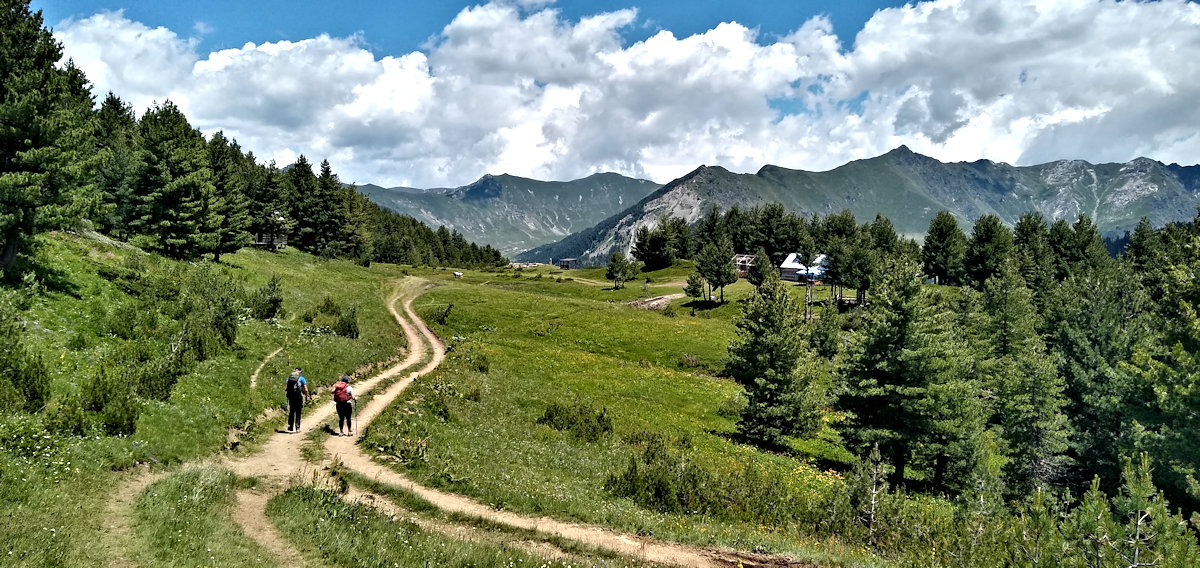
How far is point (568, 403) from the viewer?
3462 cm

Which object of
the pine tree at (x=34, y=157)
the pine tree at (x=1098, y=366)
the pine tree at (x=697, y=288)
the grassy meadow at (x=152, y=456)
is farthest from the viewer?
the pine tree at (x=697, y=288)

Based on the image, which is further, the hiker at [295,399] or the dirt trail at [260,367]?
the dirt trail at [260,367]

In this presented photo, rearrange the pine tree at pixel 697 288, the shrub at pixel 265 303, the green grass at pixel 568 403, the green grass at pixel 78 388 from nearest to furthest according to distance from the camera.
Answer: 1. the green grass at pixel 78 388
2. the green grass at pixel 568 403
3. the shrub at pixel 265 303
4. the pine tree at pixel 697 288

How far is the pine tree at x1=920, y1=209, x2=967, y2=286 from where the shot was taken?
353ft

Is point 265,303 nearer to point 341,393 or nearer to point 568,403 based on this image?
point 341,393

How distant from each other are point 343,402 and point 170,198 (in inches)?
1642

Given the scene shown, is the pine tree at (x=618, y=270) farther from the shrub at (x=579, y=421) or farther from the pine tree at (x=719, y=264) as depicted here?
the shrub at (x=579, y=421)

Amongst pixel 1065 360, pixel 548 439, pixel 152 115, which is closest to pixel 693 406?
pixel 548 439

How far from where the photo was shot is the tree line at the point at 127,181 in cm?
2497

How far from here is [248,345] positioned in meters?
29.4

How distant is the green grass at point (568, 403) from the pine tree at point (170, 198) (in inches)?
949

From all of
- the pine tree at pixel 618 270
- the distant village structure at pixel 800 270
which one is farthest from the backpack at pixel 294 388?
the distant village structure at pixel 800 270

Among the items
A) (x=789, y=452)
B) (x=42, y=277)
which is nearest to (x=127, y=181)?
(x=42, y=277)

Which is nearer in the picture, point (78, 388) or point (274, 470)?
point (274, 470)
